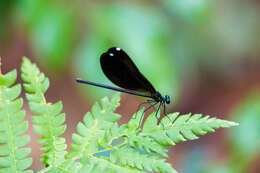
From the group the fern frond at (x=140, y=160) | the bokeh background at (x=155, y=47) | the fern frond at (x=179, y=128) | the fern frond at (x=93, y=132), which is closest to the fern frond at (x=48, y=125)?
the fern frond at (x=93, y=132)

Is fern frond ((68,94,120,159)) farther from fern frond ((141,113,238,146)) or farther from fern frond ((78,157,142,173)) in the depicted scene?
fern frond ((141,113,238,146))

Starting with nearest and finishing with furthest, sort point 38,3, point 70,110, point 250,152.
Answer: point 38,3
point 250,152
point 70,110

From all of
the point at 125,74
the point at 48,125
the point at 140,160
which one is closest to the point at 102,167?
the point at 140,160

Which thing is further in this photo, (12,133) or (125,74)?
(125,74)

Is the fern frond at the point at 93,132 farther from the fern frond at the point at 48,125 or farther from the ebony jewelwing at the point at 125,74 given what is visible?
the ebony jewelwing at the point at 125,74

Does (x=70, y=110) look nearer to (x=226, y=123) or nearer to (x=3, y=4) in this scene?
(x=3, y=4)

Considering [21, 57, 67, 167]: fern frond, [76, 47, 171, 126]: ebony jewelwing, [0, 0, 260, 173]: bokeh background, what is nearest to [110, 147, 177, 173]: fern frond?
[21, 57, 67, 167]: fern frond

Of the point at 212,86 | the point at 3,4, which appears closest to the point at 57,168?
the point at 3,4

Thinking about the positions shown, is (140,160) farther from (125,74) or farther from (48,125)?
(125,74)
